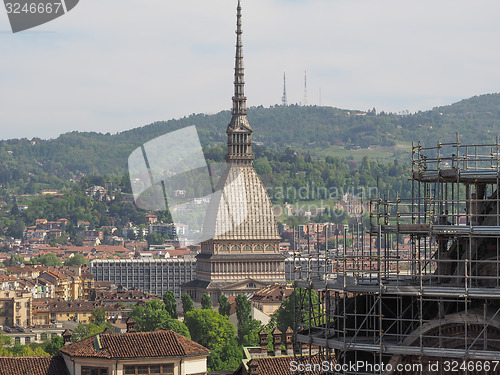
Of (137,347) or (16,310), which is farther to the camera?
(16,310)

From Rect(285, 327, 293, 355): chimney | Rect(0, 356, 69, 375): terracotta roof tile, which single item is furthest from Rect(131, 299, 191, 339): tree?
Rect(0, 356, 69, 375): terracotta roof tile

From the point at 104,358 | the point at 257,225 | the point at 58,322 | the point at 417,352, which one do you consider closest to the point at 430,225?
the point at 417,352

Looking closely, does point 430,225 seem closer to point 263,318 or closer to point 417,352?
point 417,352

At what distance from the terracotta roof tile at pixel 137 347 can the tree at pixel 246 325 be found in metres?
44.1

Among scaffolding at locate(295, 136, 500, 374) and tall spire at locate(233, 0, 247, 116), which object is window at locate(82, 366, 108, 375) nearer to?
scaffolding at locate(295, 136, 500, 374)

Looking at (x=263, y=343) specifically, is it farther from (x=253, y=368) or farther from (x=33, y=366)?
(x=253, y=368)

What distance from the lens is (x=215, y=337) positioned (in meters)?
114

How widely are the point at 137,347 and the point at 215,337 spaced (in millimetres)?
48292

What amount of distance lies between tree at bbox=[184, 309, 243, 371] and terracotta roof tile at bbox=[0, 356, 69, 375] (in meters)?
32.4

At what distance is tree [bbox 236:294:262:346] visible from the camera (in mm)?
115562

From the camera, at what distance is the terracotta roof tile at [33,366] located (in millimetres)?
65312

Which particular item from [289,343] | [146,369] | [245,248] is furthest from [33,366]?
[245,248]

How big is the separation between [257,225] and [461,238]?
145 m

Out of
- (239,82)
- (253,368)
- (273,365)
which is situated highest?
(239,82)
